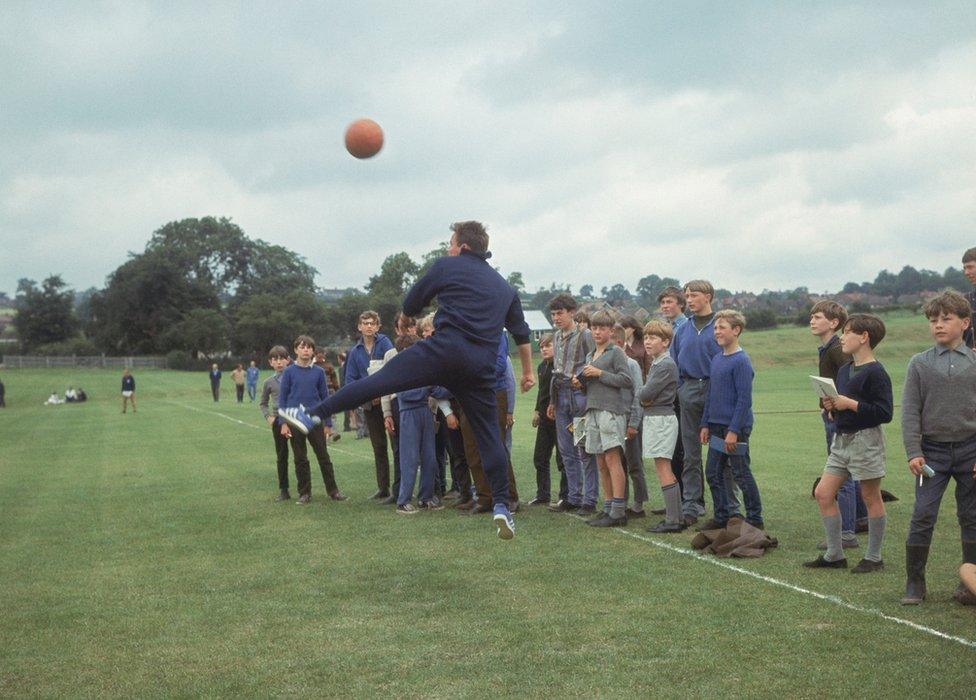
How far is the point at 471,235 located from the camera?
7457 mm

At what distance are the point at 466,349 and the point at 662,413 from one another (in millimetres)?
3499

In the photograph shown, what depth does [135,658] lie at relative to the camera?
5684mm

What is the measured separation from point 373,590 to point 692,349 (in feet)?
14.7

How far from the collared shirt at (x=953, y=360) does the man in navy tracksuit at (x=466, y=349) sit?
10.1 ft

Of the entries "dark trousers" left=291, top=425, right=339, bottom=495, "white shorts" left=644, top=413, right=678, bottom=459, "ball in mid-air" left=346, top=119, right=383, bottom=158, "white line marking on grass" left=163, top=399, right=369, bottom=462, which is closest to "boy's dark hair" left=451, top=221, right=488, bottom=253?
"ball in mid-air" left=346, top=119, right=383, bottom=158

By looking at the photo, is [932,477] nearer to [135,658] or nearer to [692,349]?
[692,349]

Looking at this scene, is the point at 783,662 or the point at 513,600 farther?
the point at 513,600

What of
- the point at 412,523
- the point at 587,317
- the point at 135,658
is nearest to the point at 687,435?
the point at 587,317

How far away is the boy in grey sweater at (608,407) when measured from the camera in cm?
980

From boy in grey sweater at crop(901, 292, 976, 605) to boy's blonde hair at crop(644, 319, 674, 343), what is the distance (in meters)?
3.36

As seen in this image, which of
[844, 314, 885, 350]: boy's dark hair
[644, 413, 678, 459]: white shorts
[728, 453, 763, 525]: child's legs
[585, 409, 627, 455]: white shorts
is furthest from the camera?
[585, 409, 627, 455]: white shorts

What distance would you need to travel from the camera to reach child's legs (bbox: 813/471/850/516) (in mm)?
7547

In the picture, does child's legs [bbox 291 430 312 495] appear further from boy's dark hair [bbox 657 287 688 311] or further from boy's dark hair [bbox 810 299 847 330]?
boy's dark hair [bbox 810 299 847 330]

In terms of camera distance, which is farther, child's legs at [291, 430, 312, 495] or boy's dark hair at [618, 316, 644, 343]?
child's legs at [291, 430, 312, 495]
